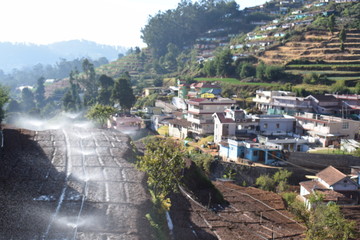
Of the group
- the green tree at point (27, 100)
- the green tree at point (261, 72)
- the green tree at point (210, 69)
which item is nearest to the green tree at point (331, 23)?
the green tree at point (261, 72)

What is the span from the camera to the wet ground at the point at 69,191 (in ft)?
30.7

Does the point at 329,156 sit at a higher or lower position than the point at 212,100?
lower

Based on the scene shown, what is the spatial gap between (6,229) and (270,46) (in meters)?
46.1

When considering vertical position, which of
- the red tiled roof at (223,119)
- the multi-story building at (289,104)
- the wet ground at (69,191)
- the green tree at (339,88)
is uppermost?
the green tree at (339,88)

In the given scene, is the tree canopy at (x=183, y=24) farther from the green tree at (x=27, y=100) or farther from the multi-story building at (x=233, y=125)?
the multi-story building at (x=233, y=125)

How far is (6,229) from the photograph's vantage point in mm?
9039

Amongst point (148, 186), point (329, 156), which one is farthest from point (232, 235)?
point (329, 156)

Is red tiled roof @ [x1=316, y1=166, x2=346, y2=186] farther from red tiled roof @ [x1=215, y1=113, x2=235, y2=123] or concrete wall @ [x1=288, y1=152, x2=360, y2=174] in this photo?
red tiled roof @ [x1=215, y1=113, x2=235, y2=123]

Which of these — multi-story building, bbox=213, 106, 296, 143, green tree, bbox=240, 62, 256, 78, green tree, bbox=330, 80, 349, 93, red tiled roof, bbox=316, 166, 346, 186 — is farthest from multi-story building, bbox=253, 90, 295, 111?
red tiled roof, bbox=316, 166, 346, 186

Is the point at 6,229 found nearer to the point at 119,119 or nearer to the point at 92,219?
the point at 92,219

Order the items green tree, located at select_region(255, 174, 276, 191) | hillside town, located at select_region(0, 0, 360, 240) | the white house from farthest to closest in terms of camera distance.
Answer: green tree, located at select_region(255, 174, 276, 191)
the white house
hillside town, located at select_region(0, 0, 360, 240)

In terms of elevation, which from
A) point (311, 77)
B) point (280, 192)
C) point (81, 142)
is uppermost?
point (311, 77)

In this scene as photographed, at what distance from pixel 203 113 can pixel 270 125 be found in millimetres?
5465

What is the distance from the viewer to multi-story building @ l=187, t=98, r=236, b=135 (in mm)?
29562
